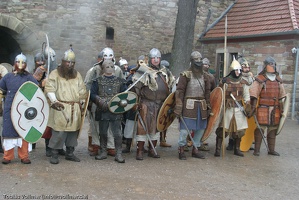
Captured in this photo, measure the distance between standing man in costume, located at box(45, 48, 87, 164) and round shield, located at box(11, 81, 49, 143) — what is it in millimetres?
123

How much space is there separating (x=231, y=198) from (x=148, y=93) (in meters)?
2.00

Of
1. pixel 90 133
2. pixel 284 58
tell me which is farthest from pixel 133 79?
pixel 284 58

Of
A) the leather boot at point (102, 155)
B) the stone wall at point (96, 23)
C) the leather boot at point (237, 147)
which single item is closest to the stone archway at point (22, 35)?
the stone wall at point (96, 23)

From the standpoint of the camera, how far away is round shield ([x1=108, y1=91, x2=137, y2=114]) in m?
4.84

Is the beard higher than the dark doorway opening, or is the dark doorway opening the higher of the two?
the dark doorway opening

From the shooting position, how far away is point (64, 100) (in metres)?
4.70

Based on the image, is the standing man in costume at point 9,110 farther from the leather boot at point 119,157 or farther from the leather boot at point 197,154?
the leather boot at point 197,154

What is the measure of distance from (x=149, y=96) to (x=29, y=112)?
5.50 ft

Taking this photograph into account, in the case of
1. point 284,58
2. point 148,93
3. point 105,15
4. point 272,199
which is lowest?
point 272,199

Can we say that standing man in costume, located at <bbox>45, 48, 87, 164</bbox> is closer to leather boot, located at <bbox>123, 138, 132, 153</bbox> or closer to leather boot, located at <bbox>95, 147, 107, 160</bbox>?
leather boot, located at <bbox>95, 147, 107, 160</bbox>

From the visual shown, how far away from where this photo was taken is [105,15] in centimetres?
1143

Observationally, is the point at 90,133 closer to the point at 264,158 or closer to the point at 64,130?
the point at 64,130

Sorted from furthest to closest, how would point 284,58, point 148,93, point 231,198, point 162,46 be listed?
1. point 162,46
2. point 284,58
3. point 148,93
4. point 231,198

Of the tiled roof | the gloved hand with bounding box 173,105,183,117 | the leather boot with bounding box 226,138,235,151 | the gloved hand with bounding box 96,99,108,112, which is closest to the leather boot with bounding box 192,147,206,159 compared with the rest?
the gloved hand with bounding box 173,105,183,117
